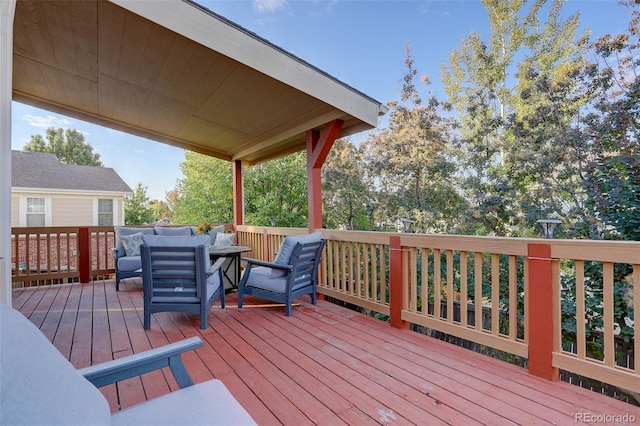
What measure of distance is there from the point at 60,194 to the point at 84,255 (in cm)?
661

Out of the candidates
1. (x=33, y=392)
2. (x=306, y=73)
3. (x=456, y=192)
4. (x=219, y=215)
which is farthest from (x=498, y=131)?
(x=219, y=215)

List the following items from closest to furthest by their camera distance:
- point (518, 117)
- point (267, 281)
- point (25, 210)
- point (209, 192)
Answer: point (267, 281) < point (518, 117) < point (25, 210) < point (209, 192)

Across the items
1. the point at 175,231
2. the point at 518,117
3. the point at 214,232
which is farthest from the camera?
the point at 518,117

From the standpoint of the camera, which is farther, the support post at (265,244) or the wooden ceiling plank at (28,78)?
the support post at (265,244)

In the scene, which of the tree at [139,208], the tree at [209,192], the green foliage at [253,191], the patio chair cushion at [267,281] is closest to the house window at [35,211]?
the green foliage at [253,191]

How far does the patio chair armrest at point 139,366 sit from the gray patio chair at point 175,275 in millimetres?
1829

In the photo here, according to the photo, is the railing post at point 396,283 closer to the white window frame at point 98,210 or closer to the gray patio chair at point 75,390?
the gray patio chair at point 75,390

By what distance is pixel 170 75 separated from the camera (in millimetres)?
3723

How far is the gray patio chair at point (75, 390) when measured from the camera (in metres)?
0.81

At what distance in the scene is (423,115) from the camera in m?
7.64

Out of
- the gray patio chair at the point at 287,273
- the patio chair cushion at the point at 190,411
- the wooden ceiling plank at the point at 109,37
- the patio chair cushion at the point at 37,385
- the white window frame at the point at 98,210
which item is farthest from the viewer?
the white window frame at the point at 98,210

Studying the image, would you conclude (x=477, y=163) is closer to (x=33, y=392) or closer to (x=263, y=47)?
(x=263, y=47)

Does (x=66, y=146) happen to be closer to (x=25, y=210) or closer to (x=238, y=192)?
(x=25, y=210)

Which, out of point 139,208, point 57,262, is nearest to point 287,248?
point 57,262
